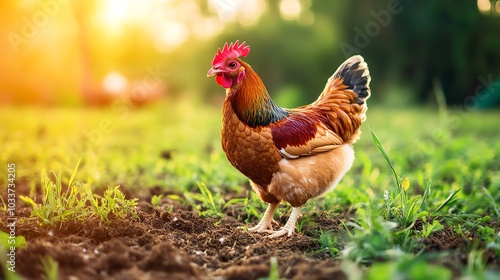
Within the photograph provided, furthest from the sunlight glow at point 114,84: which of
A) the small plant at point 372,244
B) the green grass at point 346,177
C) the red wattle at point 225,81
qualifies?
the small plant at point 372,244

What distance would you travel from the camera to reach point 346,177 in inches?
227

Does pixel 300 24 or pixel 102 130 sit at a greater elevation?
pixel 300 24

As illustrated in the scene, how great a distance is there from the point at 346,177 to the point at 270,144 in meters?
2.34

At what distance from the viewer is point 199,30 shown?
40.6ft

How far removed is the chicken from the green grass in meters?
0.28

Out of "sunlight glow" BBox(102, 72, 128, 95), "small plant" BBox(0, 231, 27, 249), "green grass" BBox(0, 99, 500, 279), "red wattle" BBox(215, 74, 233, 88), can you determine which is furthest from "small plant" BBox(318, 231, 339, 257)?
"sunlight glow" BBox(102, 72, 128, 95)

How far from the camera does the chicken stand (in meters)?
3.63

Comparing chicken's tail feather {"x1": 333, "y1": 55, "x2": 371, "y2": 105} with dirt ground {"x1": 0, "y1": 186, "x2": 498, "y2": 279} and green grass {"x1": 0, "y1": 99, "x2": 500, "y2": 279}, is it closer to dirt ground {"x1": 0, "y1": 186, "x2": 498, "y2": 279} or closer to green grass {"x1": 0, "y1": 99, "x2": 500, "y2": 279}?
green grass {"x1": 0, "y1": 99, "x2": 500, "y2": 279}

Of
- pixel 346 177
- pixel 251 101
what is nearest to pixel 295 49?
pixel 346 177

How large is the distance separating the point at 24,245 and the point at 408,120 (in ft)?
28.5

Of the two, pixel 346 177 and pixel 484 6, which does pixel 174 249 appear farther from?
pixel 484 6

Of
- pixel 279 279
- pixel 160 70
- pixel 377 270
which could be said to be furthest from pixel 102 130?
pixel 377 270

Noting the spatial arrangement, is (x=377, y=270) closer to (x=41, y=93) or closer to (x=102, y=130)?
(x=102, y=130)

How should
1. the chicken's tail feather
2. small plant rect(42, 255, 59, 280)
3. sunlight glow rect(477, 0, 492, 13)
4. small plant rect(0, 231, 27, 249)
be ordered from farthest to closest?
sunlight glow rect(477, 0, 492, 13)
the chicken's tail feather
small plant rect(0, 231, 27, 249)
small plant rect(42, 255, 59, 280)
